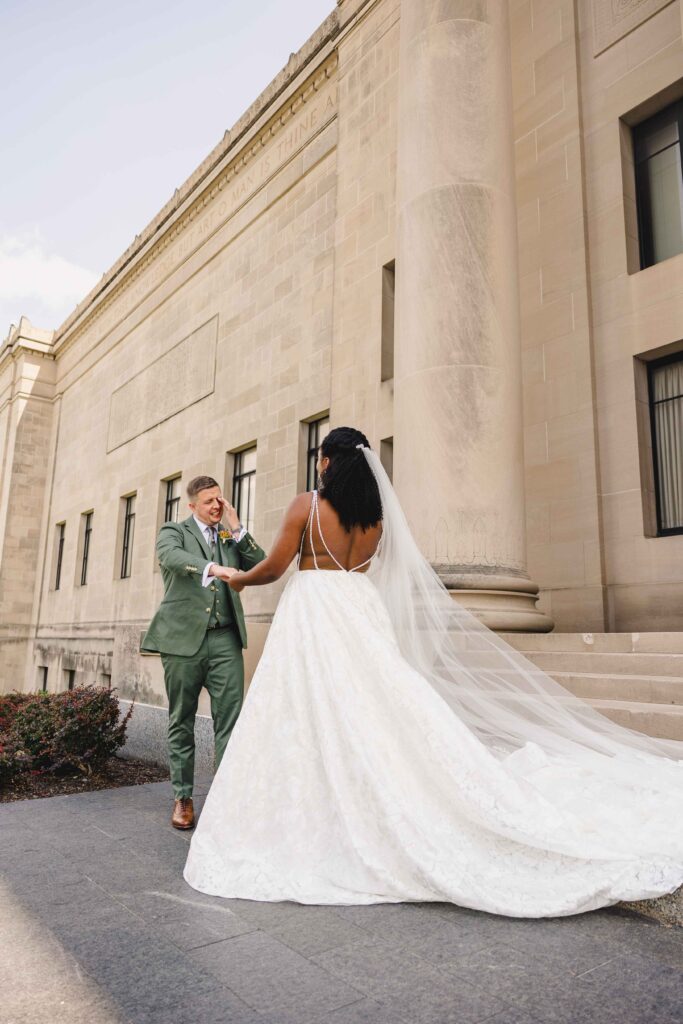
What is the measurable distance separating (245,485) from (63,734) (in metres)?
7.93

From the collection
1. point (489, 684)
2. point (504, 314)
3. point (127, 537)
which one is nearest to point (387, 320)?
point (504, 314)

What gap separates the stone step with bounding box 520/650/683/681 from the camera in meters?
5.20

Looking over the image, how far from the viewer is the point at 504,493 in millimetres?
7285

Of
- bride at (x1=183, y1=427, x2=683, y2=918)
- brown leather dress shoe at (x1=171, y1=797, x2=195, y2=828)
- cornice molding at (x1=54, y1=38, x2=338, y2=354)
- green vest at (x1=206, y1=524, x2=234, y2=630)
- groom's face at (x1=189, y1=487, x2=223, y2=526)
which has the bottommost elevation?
brown leather dress shoe at (x1=171, y1=797, x2=195, y2=828)

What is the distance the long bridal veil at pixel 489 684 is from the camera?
380cm

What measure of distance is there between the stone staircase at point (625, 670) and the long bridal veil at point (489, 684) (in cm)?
27

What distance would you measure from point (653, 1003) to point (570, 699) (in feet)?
6.99

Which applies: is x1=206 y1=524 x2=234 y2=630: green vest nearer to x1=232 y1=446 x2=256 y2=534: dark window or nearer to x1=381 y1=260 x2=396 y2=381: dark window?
x1=381 y1=260 x2=396 y2=381: dark window

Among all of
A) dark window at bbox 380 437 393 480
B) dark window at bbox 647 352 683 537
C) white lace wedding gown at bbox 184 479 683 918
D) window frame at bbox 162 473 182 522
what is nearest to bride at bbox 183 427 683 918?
white lace wedding gown at bbox 184 479 683 918

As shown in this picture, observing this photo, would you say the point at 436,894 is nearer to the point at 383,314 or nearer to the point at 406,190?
the point at 406,190

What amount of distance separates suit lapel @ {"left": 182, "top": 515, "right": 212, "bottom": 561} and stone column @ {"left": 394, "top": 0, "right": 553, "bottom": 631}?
261 centimetres

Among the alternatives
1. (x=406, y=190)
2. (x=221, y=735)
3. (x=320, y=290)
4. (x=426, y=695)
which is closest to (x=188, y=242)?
(x=320, y=290)

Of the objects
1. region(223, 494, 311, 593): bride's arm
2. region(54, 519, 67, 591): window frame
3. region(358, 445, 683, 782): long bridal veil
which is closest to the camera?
region(358, 445, 683, 782): long bridal veil

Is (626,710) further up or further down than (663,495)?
further down
